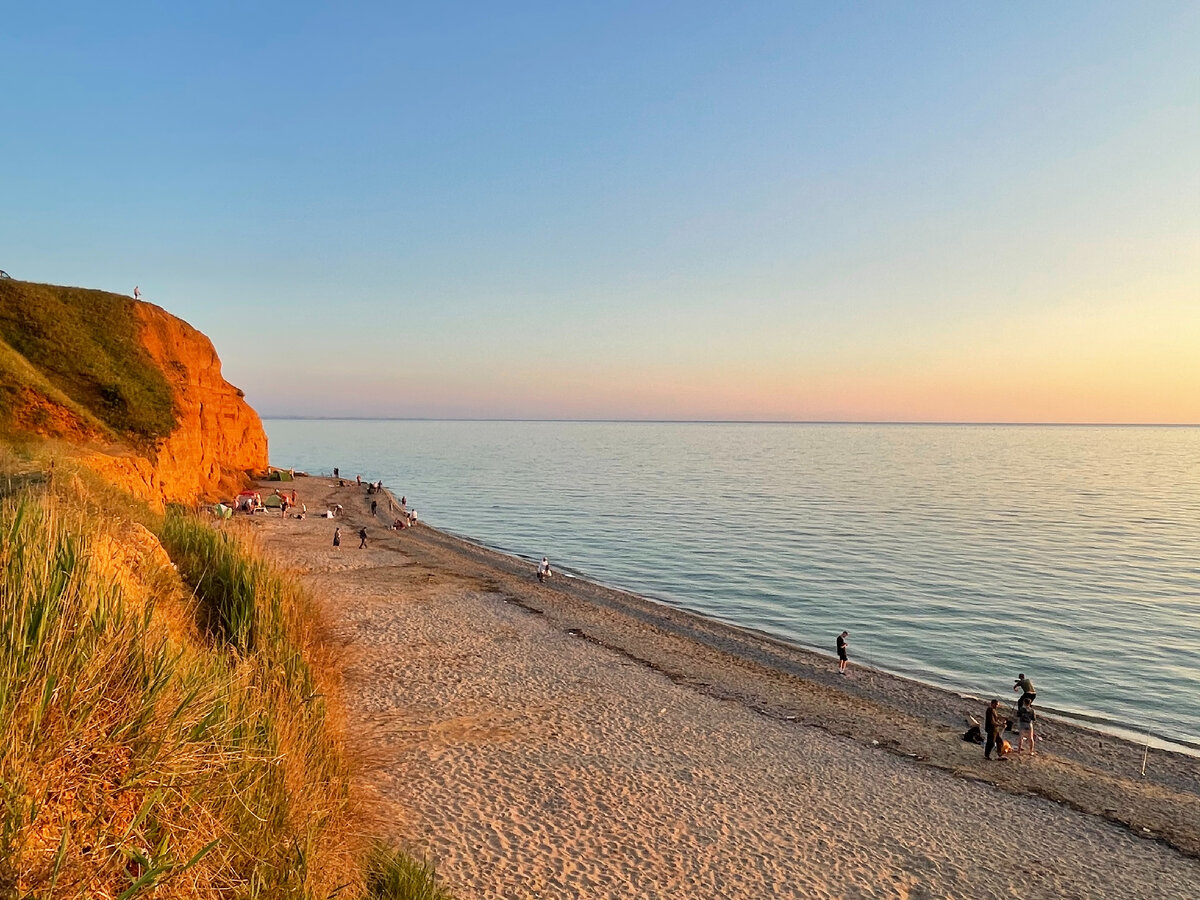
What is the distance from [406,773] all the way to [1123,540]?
198 feet

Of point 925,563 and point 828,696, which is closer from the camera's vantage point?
A: point 828,696

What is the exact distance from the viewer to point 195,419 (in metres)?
44.3

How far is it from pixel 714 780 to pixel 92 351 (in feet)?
140

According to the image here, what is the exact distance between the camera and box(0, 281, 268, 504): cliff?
2912 centimetres

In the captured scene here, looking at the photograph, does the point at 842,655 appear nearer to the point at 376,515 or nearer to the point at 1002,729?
the point at 1002,729

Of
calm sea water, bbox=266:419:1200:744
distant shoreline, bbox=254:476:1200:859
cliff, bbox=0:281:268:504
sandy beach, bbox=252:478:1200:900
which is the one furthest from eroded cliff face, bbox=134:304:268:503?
sandy beach, bbox=252:478:1200:900

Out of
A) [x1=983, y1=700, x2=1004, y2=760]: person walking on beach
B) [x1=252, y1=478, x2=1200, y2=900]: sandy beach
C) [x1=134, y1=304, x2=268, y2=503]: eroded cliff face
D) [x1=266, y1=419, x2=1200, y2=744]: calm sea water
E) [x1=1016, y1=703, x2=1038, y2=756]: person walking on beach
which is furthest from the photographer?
[x1=134, y1=304, x2=268, y2=503]: eroded cliff face

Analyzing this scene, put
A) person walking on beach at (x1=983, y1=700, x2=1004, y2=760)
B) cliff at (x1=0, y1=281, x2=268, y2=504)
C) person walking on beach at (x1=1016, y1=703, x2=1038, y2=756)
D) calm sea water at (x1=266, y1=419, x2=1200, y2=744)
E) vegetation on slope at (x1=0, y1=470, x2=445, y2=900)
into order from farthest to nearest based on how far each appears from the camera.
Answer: cliff at (x1=0, y1=281, x2=268, y2=504), calm sea water at (x1=266, y1=419, x2=1200, y2=744), person walking on beach at (x1=1016, y1=703, x2=1038, y2=756), person walking on beach at (x1=983, y1=700, x2=1004, y2=760), vegetation on slope at (x1=0, y1=470, x2=445, y2=900)

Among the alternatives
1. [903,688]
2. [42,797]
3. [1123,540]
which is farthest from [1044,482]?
[42,797]

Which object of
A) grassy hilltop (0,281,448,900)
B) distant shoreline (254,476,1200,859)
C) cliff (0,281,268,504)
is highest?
cliff (0,281,268,504)

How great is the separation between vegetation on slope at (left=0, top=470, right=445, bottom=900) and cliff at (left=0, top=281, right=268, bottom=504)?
24332 millimetres

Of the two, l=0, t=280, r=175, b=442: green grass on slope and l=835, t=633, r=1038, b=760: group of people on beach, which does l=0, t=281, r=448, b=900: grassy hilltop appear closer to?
l=835, t=633, r=1038, b=760: group of people on beach

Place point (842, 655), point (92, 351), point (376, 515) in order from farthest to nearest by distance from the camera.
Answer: point (376, 515)
point (92, 351)
point (842, 655)

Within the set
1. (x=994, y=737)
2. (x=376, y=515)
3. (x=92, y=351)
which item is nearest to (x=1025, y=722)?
(x=994, y=737)
